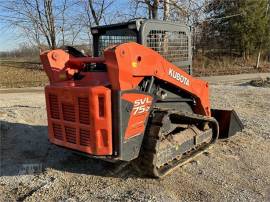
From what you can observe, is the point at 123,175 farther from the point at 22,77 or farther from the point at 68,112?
the point at 22,77

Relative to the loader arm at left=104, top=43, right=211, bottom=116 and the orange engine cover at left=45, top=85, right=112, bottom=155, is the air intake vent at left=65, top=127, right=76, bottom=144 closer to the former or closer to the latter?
the orange engine cover at left=45, top=85, right=112, bottom=155

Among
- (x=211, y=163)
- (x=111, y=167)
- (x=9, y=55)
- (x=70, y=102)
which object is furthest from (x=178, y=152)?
(x=9, y=55)

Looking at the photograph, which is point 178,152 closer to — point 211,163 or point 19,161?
point 211,163

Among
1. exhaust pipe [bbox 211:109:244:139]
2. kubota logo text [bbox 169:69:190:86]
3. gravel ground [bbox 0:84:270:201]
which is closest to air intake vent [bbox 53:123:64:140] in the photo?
gravel ground [bbox 0:84:270:201]

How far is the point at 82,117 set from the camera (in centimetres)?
438

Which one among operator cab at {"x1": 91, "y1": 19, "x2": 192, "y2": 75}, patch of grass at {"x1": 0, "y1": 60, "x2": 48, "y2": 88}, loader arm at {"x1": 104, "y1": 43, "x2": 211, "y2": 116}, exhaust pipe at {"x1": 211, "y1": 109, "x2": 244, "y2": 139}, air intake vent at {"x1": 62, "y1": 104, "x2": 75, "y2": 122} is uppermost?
operator cab at {"x1": 91, "y1": 19, "x2": 192, "y2": 75}

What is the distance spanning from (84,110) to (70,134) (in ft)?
1.60

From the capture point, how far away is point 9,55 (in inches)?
1906

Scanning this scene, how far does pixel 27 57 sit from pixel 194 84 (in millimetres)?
34133

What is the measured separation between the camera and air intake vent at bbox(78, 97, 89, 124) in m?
4.26

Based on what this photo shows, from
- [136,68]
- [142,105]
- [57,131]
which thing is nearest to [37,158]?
[57,131]

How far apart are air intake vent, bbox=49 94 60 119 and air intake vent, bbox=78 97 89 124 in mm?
474

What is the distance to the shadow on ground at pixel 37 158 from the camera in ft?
17.5

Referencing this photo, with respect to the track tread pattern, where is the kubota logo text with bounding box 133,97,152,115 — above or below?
above
